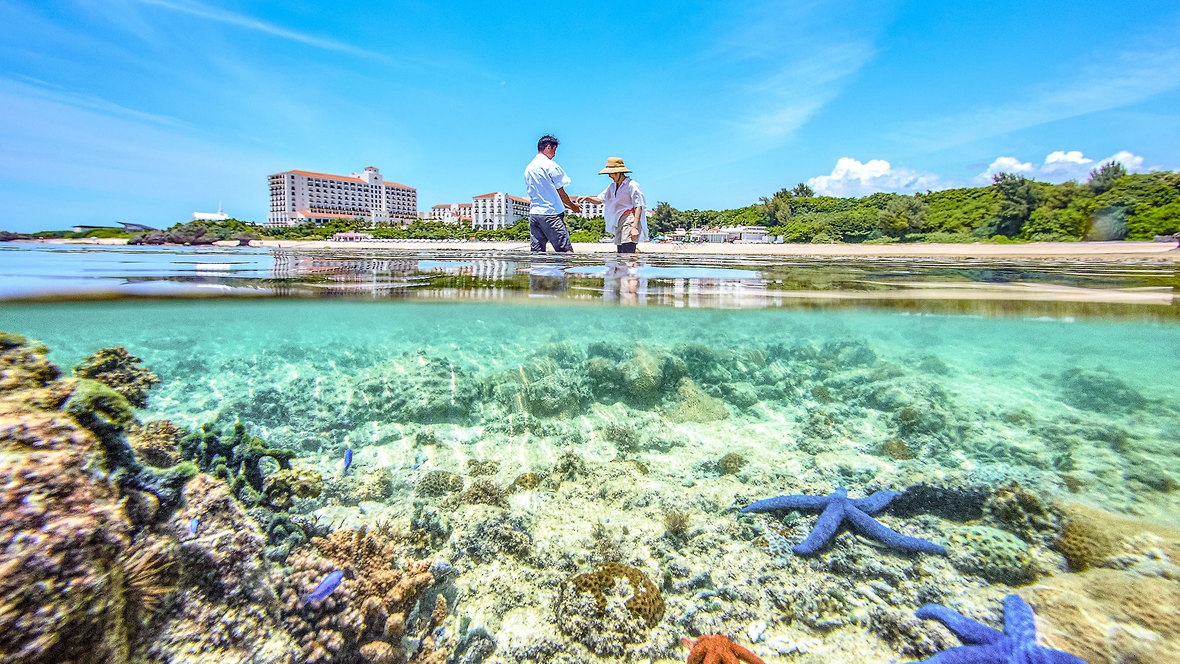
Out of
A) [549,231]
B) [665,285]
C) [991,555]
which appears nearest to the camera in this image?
[991,555]

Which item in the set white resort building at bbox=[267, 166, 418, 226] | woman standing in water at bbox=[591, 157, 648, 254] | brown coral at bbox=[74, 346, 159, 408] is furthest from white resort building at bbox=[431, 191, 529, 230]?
brown coral at bbox=[74, 346, 159, 408]

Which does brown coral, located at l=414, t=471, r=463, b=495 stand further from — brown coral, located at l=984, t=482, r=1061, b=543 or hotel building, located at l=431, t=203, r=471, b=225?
hotel building, located at l=431, t=203, r=471, b=225

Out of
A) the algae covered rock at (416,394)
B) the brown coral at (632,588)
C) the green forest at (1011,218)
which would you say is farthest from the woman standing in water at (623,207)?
the green forest at (1011,218)

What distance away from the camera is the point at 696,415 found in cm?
591

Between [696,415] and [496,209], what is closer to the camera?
[696,415]

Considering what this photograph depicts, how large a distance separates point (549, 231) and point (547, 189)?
3.91 feet

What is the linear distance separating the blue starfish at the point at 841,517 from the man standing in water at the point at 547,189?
6.08 meters

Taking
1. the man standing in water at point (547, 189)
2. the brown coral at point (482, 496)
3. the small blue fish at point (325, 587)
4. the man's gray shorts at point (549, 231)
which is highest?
the man standing in water at point (547, 189)

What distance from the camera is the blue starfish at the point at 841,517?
133 inches

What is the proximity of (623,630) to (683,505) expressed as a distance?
1.33m

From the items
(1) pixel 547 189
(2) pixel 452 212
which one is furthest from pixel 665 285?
(2) pixel 452 212

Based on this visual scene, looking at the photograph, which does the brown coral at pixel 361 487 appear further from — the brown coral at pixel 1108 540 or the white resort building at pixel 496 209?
the white resort building at pixel 496 209

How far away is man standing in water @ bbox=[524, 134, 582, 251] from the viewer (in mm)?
8812

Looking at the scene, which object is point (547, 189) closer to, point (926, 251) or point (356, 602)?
point (356, 602)
